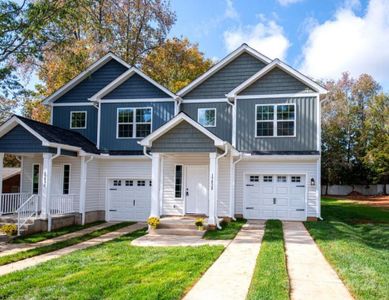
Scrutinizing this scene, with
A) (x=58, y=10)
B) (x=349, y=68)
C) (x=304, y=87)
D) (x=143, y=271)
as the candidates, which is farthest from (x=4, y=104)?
(x=349, y=68)

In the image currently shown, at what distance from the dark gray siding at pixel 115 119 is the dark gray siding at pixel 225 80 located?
119cm

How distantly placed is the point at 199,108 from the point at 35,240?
8867mm

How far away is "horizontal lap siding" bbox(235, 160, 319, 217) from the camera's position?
624 inches

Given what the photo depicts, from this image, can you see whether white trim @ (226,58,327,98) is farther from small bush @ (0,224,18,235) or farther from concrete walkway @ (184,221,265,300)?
small bush @ (0,224,18,235)

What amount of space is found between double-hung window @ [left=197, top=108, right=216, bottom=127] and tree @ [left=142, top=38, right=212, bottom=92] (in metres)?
10.6

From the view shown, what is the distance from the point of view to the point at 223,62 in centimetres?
1709

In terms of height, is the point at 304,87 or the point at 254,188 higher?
the point at 304,87

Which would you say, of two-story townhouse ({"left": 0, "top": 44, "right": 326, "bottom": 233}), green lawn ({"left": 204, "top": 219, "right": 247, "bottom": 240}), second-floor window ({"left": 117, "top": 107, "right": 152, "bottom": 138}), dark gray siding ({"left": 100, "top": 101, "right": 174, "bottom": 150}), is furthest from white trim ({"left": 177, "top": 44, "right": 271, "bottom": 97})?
green lawn ({"left": 204, "top": 219, "right": 247, "bottom": 240})

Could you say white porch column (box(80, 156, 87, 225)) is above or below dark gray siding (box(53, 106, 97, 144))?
below

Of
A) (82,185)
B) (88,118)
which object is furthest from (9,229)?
(88,118)

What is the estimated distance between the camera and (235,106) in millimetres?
16609

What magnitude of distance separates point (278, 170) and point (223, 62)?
17.9ft

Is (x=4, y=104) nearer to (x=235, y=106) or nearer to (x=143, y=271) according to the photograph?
(x=235, y=106)

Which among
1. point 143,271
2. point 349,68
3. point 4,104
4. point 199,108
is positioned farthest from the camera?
point 349,68
